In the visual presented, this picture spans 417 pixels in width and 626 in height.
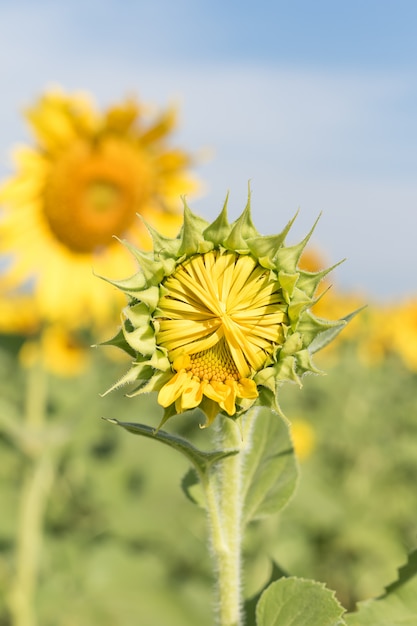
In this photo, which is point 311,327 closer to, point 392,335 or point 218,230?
point 218,230

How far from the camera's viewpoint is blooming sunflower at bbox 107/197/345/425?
1.32 m

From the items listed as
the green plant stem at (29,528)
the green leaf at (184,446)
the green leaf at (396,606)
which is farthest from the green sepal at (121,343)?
the green plant stem at (29,528)

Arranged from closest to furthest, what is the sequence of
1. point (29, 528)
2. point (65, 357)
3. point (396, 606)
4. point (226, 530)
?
point (396, 606) < point (226, 530) < point (29, 528) < point (65, 357)

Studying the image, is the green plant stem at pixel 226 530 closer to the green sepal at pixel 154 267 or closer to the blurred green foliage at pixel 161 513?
the green sepal at pixel 154 267

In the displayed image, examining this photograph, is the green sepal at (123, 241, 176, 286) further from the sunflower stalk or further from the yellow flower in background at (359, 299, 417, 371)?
the yellow flower in background at (359, 299, 417, 371)

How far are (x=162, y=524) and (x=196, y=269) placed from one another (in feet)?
15.6

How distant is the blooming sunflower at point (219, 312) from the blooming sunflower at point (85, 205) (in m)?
4.00

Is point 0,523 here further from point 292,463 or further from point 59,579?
point 292,463

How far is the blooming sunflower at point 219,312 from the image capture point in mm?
1315

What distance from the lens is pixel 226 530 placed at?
1504mm

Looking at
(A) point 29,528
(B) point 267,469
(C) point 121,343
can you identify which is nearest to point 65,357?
(A) point 29,528

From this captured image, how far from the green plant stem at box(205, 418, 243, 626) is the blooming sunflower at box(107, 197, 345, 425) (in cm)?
15

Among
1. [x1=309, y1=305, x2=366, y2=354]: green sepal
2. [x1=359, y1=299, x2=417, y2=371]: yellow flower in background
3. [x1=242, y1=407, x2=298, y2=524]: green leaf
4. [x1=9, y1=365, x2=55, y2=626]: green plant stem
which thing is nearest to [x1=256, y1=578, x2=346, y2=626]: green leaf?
[x1=242, y1=407, x2=298, y2=524]: green leaf

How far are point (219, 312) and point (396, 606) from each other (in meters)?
0.54
